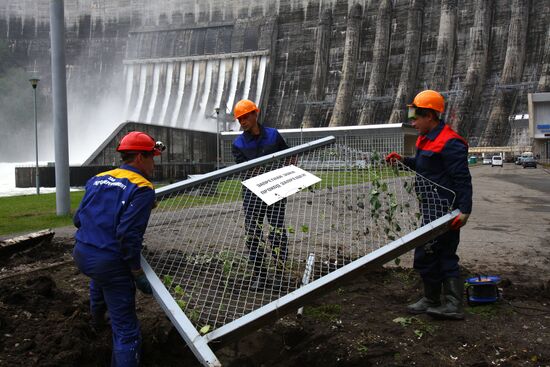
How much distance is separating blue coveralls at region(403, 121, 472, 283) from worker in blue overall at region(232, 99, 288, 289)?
1.12m

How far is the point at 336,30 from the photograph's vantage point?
47.7 metres

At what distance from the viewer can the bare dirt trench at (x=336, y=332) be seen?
136 inches

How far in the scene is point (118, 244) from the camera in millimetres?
3105

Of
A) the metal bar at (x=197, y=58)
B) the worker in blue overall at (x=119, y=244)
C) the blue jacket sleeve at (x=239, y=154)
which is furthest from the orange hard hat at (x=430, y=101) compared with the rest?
the metal bar at (x=197, y=58)

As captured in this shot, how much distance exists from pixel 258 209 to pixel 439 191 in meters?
1.47

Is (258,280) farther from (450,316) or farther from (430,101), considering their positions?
(430,101)

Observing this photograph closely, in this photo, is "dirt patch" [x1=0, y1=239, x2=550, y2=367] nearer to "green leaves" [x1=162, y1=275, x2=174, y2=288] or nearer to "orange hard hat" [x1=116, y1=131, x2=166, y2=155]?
"green leaves" [x1=162, y1=275, x2=174, y2=288]

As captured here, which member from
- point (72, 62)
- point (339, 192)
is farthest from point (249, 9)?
point (339, 192)

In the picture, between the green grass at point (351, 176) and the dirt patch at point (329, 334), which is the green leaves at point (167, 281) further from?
the green grass at point (351, 176)

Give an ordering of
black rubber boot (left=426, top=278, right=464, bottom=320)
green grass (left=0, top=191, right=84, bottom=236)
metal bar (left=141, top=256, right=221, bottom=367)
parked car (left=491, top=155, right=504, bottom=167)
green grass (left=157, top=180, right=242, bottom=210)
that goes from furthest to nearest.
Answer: parked car (left=491, top=155, right=504, bottom=167) → green grass (left=0, top=191, right=84, bottom=236) → green grass (left=157, top=180, right=242, bottom=210) → black rubber boot (left=426, top=278, right=464, bottom=320) → metal bar (left=141, top=256, right=221, bottom=367)

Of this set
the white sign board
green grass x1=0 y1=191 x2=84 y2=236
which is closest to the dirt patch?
the white sign board

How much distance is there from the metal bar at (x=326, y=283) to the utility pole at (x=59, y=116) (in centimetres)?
906

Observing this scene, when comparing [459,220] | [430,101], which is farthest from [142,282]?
[430,101]

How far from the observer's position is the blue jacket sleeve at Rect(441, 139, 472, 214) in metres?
3.92
